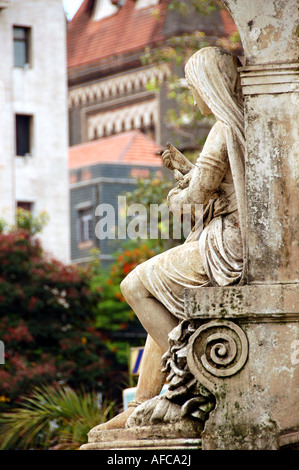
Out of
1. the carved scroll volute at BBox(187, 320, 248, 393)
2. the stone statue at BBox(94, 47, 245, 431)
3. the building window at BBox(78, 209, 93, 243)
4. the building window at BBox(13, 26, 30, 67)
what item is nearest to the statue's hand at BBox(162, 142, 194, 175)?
the stone statue at BBox(94, 47, 245, 431)

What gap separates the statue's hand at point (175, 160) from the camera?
9.70m

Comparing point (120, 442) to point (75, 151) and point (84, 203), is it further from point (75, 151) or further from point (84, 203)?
point (75, 151)

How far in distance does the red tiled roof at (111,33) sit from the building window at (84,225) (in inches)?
369

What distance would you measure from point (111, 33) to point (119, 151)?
35.0 ft

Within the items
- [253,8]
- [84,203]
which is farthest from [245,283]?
[84,203]

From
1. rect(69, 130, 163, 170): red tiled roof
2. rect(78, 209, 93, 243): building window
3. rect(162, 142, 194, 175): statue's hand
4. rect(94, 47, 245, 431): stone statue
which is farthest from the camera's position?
rect(69, 130, 163, 170): red tiled roof

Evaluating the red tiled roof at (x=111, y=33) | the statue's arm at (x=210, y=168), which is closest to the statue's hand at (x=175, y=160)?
the statue's arm at (x=210, y=168)

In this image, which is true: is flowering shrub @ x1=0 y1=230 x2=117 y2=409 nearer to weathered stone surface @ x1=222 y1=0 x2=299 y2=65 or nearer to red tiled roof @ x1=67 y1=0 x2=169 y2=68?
weathered stone surface @ x1=222 y1=0 x2=299 y2=65

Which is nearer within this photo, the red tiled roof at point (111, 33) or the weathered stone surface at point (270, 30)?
the weathered stone surface at point (270, 30)

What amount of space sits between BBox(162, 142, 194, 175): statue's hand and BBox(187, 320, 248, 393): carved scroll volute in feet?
4.34

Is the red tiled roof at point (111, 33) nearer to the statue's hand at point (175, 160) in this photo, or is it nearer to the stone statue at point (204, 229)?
the statue's hand at point (175, 160)

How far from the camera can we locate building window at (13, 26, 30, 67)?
49094 mm

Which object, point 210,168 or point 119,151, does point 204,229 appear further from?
point 119,151

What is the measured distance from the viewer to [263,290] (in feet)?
28.7
